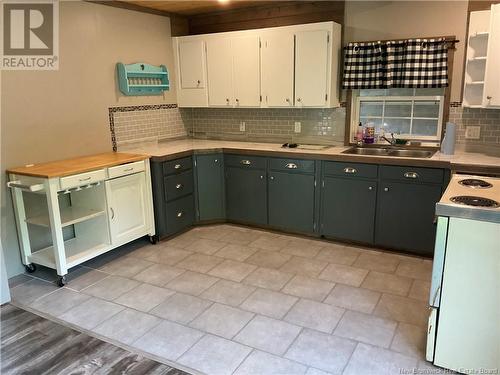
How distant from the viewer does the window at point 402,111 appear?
3.81 meters

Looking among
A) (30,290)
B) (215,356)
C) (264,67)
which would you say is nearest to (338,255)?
(215,356)

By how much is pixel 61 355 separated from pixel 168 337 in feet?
2.06

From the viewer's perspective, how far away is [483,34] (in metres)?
3.35

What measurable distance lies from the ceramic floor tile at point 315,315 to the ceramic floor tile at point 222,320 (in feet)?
1.01

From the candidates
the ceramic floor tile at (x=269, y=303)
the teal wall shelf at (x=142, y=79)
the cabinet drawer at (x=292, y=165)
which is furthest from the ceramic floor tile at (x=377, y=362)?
the teal wall shelf at (x=142, y=79)

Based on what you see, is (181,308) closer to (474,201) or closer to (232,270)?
(232,270)

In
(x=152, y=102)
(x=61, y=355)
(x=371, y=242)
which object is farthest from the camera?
(x=152, y=102)

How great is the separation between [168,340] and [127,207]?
155 centimetres

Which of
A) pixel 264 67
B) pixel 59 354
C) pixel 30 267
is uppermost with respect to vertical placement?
pixel 264 67

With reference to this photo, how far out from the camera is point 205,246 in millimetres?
3949

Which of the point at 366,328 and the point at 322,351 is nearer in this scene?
the point at 322,351

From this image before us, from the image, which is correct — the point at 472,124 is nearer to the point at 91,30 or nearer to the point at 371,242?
the point at 371,242

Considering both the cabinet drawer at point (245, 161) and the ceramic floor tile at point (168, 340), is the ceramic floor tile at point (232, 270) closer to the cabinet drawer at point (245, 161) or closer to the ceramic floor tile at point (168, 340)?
the ceramic floor tile at point (168, 340)

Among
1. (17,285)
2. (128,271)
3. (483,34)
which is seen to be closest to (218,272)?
(128,271)
